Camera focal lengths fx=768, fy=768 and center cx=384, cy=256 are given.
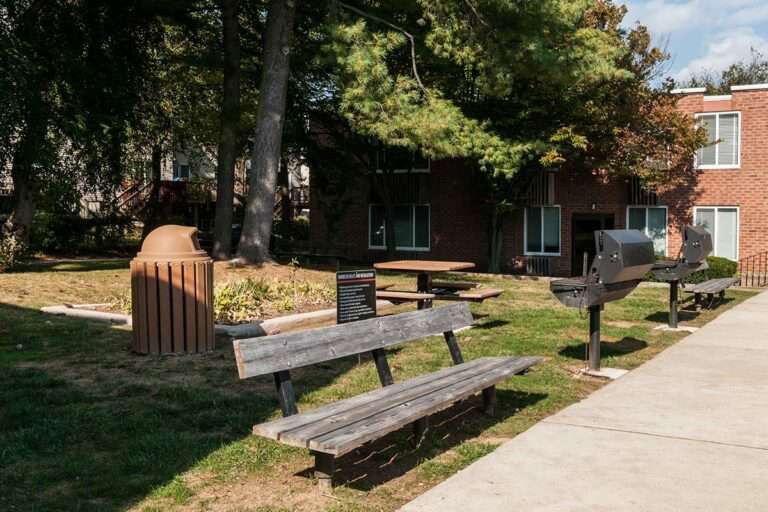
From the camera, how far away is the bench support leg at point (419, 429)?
5.31 m

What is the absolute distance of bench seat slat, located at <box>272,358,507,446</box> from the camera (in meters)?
4.20

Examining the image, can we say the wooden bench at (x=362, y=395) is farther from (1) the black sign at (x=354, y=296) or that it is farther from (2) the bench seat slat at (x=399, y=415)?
(1) the black sign at (x=354, y=296)

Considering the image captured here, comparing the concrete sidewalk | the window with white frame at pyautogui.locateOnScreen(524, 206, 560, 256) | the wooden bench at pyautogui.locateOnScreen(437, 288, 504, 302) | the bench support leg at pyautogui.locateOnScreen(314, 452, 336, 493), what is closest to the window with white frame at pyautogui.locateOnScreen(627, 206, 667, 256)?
the window with white frame at pyautogui.locateOnScreen(524, 206, 560, 256)

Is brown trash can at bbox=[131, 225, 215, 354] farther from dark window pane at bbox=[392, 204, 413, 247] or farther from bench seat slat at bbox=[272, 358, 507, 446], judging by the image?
dark window pane at bbox=[392, 204, 413, 247]

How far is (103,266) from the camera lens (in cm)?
1806

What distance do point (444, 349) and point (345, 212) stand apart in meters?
20.4

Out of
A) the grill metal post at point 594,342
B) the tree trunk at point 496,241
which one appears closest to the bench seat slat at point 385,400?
the grill metal post at point 594,342

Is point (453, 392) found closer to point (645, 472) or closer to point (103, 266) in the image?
point (645, 472)

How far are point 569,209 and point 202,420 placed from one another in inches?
863

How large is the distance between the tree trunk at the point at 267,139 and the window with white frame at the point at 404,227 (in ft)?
42.0

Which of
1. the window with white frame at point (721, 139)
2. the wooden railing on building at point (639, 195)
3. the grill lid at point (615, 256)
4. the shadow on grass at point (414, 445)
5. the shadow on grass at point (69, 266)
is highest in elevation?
the window with white frame at point (721, 139)

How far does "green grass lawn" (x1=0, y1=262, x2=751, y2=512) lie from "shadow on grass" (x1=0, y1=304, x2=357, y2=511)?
0.01m

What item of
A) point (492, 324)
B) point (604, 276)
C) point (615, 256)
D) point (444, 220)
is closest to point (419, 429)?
point (604, 276)

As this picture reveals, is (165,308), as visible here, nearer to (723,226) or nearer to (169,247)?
(169,247)
